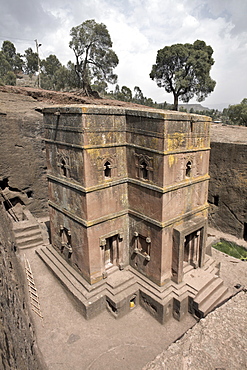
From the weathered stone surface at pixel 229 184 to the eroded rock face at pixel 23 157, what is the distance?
1022 cm

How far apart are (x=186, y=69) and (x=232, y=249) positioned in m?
22.7

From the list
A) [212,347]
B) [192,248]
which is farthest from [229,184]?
[212,347]

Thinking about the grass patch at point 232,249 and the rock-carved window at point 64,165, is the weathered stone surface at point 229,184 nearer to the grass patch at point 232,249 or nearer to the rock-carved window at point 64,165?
the grass patch at point 232,249

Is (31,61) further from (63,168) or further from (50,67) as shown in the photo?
(63,168)

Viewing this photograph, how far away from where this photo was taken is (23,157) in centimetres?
1448

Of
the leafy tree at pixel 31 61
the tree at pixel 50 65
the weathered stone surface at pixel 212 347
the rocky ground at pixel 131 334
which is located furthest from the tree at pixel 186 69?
the leafy tree at pixel 31 61

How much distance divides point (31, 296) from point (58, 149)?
5.48m

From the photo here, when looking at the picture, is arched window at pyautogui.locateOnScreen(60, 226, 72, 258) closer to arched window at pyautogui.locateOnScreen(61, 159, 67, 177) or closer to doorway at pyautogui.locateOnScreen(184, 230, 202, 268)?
arched window at pyautogui.locateOnScreen(61, 159, 67, 177)

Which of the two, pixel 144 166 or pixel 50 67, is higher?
pixel 50 67

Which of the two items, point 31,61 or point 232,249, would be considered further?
point 31,61

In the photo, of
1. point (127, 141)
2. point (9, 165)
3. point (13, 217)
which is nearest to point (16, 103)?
point (9, 165)

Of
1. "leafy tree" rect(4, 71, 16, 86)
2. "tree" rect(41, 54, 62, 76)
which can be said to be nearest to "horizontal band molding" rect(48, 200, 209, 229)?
"leafy tree" rect(4, 71, 16, 86)

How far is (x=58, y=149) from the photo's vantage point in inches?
364

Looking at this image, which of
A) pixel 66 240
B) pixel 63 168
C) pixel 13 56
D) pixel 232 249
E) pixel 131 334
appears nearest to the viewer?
pixel 131 334
